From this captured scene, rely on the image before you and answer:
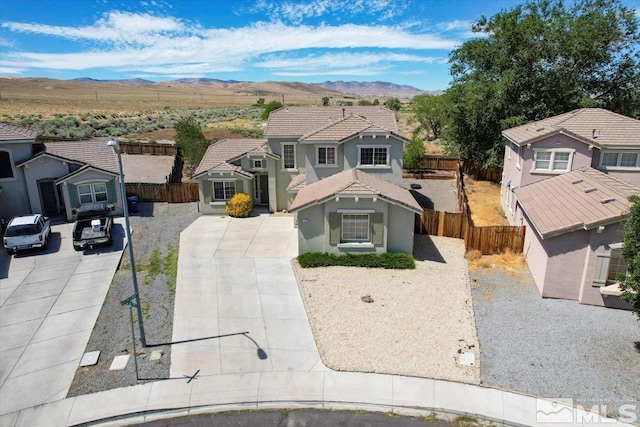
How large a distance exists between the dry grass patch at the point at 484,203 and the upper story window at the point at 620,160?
249 inches

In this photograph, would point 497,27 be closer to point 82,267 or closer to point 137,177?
point 137,177

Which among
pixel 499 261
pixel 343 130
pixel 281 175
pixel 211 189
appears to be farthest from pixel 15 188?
pixel 499 261

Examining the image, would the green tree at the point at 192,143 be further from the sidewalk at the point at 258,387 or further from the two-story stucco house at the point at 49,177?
the sidewalk at the point at 258,387

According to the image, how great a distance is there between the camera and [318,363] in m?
14.0

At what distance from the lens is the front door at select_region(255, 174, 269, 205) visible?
30609 millimetres

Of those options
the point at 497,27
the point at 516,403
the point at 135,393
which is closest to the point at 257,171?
the point at 135,393

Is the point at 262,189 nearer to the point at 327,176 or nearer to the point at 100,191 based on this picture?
the point at 327,176

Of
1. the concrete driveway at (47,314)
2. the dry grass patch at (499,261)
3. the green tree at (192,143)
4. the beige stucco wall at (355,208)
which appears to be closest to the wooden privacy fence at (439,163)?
the green tree at (192,143)

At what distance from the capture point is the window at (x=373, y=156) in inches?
1022

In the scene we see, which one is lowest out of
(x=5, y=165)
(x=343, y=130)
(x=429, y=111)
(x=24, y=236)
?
(x=24, y=236)

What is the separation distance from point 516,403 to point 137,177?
116 feet

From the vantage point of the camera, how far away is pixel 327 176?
2641cm

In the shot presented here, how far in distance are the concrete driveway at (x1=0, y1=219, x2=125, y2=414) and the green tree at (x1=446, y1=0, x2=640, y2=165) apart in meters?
29.8

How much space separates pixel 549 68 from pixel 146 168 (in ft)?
121
